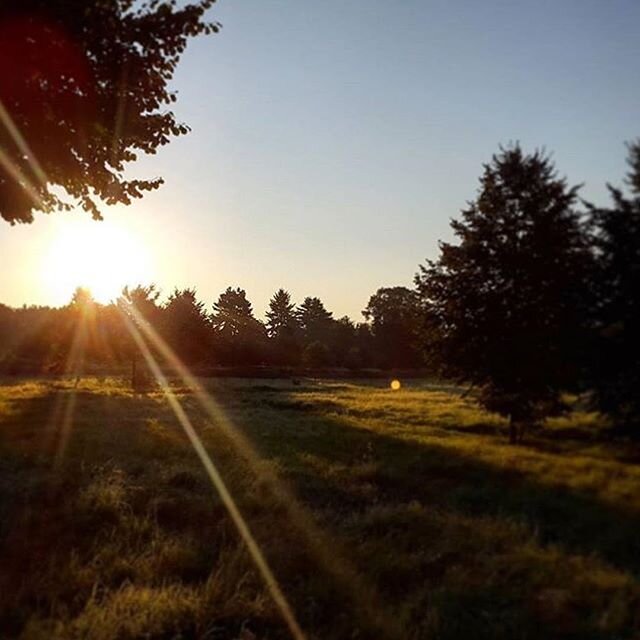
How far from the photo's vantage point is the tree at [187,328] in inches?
1933

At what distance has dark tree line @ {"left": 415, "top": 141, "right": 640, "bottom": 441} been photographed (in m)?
8.12

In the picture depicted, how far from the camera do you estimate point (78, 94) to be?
14.8 metres

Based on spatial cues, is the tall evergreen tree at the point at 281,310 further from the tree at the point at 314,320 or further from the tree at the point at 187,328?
the tree at the point at 187,328

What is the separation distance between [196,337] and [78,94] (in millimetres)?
36056

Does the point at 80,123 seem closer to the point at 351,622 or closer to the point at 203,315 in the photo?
the point at 351,622

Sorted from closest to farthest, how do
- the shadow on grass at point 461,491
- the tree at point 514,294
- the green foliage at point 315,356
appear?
the shadow on grass at point 461,491 → the tree at point 514,294 → the green foliage at point 315,356

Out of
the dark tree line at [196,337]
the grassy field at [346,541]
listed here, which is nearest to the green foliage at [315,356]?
the dark tree line at [196,337]

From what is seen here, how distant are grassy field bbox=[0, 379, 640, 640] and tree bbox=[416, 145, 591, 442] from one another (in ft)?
2.44

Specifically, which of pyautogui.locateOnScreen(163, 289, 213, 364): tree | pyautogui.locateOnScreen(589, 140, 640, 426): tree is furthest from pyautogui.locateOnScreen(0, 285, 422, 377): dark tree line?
pyautogui.locateOnScreen(589, 140, 640, 426): tree

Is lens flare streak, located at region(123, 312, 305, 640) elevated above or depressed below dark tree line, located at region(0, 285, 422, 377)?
below

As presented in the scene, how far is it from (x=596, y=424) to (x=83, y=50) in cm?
1213

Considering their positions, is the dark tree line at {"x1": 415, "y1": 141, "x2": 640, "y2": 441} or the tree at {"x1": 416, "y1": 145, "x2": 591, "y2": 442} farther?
the tree at {"x1": 416, "y1": 145, "x2": 591, "y2": 442}

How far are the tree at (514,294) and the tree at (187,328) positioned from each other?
3600 cm

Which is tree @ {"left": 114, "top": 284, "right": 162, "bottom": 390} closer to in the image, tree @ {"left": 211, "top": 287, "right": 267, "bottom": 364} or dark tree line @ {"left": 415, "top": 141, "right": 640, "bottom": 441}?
tree @ {"left": 211, "top": 287, "right": 267, "bottom": 364}
